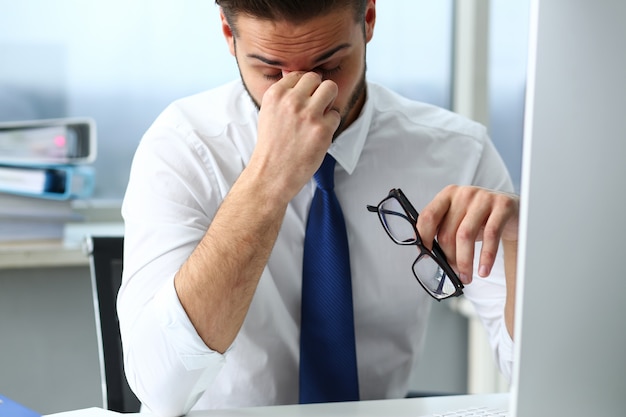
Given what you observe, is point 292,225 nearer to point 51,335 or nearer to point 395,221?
point 395,221

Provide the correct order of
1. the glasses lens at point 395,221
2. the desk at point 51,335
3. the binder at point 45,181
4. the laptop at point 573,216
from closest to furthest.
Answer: the laptop at point 573,216, the glasses lens at point 395,221, the binder at point 45,181, the desk at point 51,335

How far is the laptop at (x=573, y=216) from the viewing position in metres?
0.68

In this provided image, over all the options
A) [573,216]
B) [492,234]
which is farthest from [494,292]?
[573,216]

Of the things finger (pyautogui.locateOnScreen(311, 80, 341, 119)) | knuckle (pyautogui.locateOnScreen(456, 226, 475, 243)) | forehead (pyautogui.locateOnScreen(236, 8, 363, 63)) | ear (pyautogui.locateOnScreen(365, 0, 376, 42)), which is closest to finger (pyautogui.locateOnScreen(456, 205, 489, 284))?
knuckle (pyautogui.locateOnScreen(456, 226, 475, 243))

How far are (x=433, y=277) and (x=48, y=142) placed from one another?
4.64ft

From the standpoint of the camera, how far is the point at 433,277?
1.15 m

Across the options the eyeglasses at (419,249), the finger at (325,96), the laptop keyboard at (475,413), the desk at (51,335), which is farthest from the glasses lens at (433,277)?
the desk at (51,335)

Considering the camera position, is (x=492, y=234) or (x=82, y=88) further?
(x=82, y=88)

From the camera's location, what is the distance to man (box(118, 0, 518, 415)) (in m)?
1.16

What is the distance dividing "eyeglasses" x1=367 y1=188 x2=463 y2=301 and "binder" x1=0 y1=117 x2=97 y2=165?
1.29 meters

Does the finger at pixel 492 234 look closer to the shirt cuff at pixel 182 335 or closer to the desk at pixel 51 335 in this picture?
the shirt cuff at pixel 182 335

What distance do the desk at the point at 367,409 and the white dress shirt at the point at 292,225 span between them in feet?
0.49

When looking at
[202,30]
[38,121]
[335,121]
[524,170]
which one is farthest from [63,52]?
[524,170]

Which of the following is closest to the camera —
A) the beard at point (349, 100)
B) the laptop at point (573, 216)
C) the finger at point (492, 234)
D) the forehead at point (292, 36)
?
the laptop at point (573, 216)
